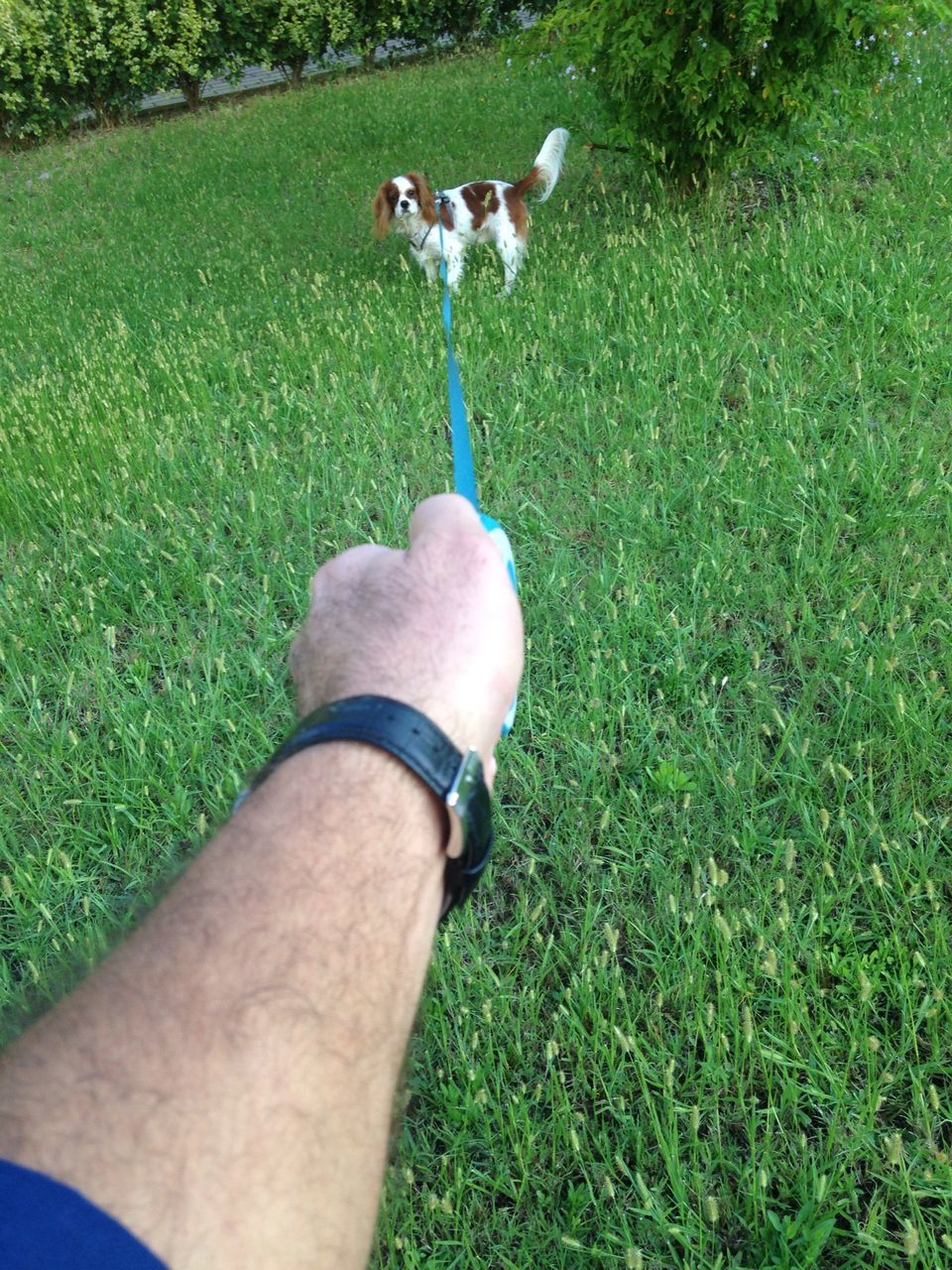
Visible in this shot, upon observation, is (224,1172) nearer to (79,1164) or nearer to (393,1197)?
(79,1164)

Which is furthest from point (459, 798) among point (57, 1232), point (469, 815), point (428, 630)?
point (57, 1232)

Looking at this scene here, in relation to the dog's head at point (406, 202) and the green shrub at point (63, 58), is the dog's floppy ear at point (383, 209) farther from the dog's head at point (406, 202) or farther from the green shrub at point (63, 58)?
the green shrub at point (63, 58)

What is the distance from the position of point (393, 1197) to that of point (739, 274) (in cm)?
434

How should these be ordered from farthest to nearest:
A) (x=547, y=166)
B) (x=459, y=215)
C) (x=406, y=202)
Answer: (x=547, y=166)
(x=459, y=215)
(x=406, y=202)

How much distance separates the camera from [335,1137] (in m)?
0.76

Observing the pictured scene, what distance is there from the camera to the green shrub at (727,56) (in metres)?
4.69

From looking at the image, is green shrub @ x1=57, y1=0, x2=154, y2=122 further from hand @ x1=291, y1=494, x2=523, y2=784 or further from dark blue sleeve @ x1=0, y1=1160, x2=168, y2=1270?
dark blue sleeve @ x1=0, y1=1160, x2=168, y2=1270

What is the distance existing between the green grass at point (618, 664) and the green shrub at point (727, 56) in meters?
0.43

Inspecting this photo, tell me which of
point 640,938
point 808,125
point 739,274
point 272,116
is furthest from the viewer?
point 272,116

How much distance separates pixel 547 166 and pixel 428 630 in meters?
6.06

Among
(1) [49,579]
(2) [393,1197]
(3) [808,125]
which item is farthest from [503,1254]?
(3) [808,125]

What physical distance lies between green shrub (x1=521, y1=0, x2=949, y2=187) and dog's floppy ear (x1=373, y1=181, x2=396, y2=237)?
122 centimetres

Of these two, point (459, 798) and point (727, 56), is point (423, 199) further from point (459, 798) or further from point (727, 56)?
point (459, 798)

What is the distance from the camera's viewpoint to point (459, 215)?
6164 millimetres
